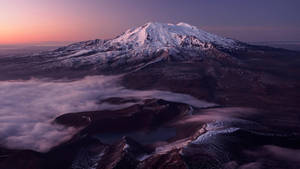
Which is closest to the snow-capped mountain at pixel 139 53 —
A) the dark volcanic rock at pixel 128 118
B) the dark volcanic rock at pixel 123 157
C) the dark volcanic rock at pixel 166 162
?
the dark volcanic rock at pixel 128 118

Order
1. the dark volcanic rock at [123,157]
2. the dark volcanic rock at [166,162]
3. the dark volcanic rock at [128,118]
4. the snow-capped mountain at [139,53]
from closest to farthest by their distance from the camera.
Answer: the dark volcanic rock at [166,162] < the dark volcanic rock at [123,157] < the dark volcanic rock at [128,118] < the snow-capped mountain at [139,53]

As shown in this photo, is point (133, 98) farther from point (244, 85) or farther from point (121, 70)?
point (121, 70)

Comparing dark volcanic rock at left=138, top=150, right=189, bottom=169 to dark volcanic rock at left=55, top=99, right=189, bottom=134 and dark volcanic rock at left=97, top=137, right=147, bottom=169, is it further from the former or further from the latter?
dark volcanic rock at left=55, top=99, right=189, bottom=134

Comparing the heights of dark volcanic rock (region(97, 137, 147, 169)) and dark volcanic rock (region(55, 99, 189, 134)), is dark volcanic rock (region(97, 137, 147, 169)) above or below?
above

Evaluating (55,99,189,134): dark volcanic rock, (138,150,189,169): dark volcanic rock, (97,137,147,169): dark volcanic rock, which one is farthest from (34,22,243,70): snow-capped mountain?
(138,150,189,169): dark volcanic rock

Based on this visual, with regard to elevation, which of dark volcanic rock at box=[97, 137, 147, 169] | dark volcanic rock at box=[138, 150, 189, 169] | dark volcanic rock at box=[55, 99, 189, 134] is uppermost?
dark volcanic rock at box=[138, 150, 189, 169]

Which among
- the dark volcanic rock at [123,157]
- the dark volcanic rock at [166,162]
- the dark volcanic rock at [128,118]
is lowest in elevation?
the dark volcanic rock at [128,118]

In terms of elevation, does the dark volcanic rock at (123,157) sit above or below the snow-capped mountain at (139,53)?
below

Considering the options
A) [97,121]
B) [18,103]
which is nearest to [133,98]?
[97,121]

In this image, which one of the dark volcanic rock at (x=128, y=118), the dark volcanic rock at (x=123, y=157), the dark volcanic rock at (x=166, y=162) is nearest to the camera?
the dark volcanic rock at (x=166, y=162)

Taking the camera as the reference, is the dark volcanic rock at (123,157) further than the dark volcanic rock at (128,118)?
No

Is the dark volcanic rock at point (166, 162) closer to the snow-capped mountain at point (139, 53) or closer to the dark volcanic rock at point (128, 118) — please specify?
the dark volcanic rock at point (128, 118)

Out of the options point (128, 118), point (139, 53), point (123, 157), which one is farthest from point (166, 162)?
point (139, 53)
